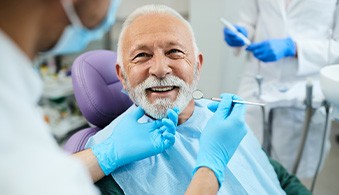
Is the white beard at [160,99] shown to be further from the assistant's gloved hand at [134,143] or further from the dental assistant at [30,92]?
the dental assistant at [30,92]

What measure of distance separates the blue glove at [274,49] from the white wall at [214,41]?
698 mm

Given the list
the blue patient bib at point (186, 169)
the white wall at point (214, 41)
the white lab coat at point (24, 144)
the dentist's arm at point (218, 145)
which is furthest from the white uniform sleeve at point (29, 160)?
the white wall at point (214, 41)

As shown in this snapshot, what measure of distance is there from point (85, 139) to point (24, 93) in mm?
844

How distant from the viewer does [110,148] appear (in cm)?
115

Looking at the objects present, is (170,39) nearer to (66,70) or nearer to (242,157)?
(242,157)

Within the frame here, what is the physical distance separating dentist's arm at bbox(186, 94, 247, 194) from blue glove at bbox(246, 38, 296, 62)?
0.49 m

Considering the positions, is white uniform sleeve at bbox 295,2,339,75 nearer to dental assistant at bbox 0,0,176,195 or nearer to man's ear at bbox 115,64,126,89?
man's ear at bbox 115,64,126,89

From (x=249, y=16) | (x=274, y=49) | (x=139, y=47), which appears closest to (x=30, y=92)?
(x=139, y=47)

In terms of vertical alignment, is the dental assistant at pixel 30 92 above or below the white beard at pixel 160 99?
above

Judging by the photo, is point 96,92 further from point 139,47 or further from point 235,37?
point 235,37

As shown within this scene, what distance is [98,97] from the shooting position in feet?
4.31

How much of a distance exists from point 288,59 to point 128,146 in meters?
1.00

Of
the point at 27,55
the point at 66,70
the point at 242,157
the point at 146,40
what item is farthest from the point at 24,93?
the point at 66,70

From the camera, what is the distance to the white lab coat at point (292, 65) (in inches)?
63.3
